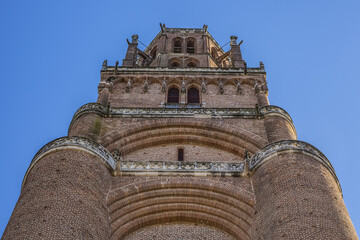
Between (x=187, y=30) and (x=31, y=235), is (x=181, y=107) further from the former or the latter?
(x=187, y=30)

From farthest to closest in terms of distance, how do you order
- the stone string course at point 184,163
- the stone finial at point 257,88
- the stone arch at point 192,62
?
1. the stone arch at point 192,62
2. the stone finial at point 257,88
3. the stone string course at point 184,163

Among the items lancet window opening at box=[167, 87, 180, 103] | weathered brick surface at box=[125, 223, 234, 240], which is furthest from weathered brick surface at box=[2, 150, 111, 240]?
lancet window opening at box=[167, 87, 180, 103]

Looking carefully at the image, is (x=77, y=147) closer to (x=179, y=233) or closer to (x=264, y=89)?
(x=179, y=233)

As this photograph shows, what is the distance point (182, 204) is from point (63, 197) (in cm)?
418

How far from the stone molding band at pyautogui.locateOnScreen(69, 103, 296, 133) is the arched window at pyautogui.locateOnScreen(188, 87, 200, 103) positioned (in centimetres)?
Result: 258

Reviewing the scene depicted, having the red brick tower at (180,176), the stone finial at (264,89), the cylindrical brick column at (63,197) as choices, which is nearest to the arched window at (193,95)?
the red brick tower at (180,176)

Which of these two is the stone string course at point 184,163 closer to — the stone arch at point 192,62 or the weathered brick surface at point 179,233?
the weathered brick surface at point 179,233

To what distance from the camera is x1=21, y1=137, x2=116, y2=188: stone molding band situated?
18.6 metres

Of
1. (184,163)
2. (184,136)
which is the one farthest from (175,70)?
(184,163)

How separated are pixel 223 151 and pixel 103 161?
16.4 feet

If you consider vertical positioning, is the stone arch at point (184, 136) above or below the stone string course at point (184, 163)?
above

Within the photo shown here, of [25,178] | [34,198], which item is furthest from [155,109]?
[34,198]

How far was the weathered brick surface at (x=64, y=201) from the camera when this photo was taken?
49.8ft

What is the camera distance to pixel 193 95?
87.3 ft
